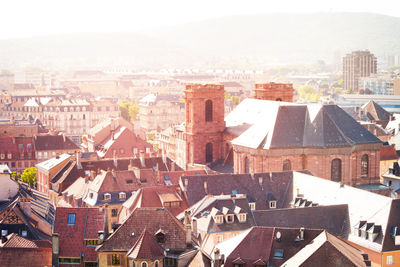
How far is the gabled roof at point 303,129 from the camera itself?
9125 cm

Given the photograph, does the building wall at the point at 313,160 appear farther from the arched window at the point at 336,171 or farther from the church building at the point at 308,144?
the arched window at the point at 336,171

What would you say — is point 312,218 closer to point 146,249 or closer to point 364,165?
point 146,249

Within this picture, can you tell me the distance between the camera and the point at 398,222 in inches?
2589

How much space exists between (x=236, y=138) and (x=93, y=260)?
3457 cm

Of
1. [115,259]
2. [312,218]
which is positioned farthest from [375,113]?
[115,259]

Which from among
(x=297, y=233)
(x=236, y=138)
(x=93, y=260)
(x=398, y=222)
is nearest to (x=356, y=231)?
(x=398, y=222)

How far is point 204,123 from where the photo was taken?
350 feet

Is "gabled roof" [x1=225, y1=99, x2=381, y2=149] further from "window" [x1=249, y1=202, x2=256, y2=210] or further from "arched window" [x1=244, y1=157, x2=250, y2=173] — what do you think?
"window" [x1=249, y1=202, x2=256, y2=210]

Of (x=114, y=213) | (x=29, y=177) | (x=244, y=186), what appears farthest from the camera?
(x=29, y=177)

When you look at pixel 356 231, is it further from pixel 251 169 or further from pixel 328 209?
pixel 251 169

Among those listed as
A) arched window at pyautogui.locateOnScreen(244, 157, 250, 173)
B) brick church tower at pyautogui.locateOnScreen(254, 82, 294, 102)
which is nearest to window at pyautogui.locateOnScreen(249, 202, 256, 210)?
arched window at pyautogui.locateOnScreen(244, 157, 250, 173)

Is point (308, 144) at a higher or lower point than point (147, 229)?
higher

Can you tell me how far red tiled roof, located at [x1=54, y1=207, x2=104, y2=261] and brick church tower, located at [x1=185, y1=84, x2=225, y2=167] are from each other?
3525 centimetres

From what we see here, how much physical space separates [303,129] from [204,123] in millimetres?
17882
